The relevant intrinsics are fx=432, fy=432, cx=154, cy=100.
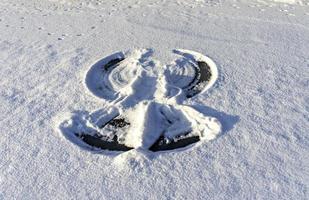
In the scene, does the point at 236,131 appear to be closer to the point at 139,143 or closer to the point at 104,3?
the point at 139,143

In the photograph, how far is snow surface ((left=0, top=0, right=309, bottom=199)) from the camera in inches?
103

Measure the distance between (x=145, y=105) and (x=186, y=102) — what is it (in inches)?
12.5

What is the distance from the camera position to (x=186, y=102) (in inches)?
131

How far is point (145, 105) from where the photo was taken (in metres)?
3.28

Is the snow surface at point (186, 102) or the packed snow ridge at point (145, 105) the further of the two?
the packed snow ridge at point (145, 105)

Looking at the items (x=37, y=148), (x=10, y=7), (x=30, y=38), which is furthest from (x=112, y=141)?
(x=10, y=7)

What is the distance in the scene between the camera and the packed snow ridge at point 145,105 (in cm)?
300

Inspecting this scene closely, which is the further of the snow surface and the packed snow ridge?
the packed snow ridge

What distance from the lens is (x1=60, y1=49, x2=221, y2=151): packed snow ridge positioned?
118 inches

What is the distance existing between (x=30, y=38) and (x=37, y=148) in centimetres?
193

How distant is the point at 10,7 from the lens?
551 centimetres

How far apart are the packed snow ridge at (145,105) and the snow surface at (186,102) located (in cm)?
9

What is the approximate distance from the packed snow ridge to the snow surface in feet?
0.28

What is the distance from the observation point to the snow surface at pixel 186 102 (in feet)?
8.57
